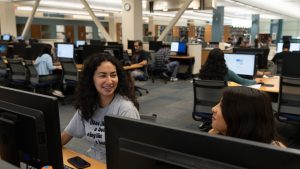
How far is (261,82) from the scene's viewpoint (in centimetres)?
429

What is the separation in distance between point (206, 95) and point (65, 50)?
182 inches

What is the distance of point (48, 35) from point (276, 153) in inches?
800

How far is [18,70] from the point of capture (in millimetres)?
5980

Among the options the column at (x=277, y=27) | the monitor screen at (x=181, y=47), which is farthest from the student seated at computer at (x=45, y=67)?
the column at (x=277, y=27)

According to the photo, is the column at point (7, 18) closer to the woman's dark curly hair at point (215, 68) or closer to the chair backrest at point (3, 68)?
the chair backrest at point (3, 68)

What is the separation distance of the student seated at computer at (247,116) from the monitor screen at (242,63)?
333 centimetres

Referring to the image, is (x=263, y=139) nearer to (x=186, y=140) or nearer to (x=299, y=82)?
(x=186, y=140)

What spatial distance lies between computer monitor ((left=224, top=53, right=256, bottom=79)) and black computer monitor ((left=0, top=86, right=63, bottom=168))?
12.2ft

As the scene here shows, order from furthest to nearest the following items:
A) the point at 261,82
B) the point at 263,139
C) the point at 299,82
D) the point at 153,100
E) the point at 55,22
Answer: the point at 55,22, the point at 153,100, the point at 261,82, the point at 299,82, the point at 263,139

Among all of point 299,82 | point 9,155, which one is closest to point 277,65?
point 299,82

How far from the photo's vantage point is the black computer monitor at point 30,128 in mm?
1084

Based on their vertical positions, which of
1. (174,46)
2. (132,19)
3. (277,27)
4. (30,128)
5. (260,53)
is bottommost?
(30,128)

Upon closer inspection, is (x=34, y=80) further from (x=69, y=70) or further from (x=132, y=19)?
(x=132, y=19)

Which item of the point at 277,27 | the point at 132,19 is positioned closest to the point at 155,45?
the point at 132,19
